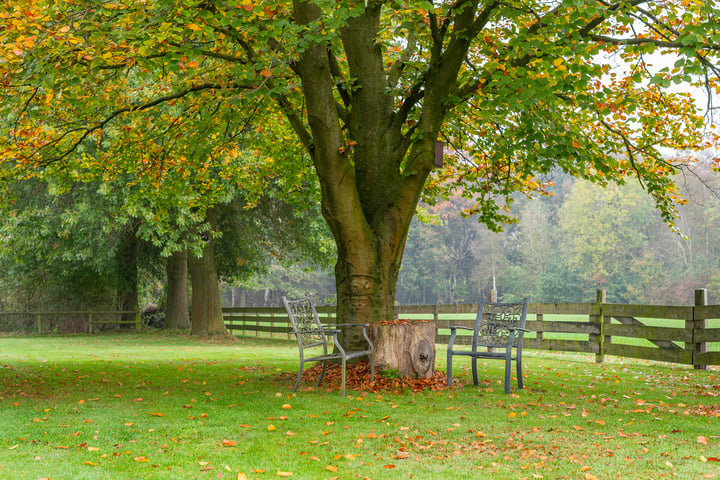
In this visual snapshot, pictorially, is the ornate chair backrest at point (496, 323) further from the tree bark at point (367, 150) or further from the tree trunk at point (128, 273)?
the tree trunk at point (128, 273)

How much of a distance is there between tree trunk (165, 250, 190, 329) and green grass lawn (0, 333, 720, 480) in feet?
42.0

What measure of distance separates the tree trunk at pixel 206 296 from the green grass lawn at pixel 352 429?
→ 10.1m

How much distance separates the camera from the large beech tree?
656cm

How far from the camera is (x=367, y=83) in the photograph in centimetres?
838

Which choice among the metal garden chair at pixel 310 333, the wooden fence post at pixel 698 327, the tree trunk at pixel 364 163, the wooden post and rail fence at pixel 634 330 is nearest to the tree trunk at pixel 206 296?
the wooden post and rail fence at pixel 634 330

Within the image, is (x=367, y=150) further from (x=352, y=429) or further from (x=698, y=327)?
(x=698, y=327)

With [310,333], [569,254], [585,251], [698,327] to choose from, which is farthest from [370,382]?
[569,254]

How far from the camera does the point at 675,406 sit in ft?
20.8

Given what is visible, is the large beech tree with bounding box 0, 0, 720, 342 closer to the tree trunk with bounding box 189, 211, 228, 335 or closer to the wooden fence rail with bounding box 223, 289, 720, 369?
the wooden fence rail with bounding box 223, 289, 720, 369

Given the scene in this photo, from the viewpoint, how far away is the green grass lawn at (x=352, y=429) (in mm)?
4090

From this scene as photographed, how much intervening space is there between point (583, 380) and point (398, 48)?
21.0 feet

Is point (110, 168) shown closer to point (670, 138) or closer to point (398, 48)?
point (398, 48)

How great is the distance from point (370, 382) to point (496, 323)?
5.95 ft

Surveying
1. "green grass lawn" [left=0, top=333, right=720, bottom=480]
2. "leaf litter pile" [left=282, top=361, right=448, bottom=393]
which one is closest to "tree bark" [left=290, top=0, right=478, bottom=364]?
"leaf litter pile" [left=282, top=361, right=448, bottom=393]
